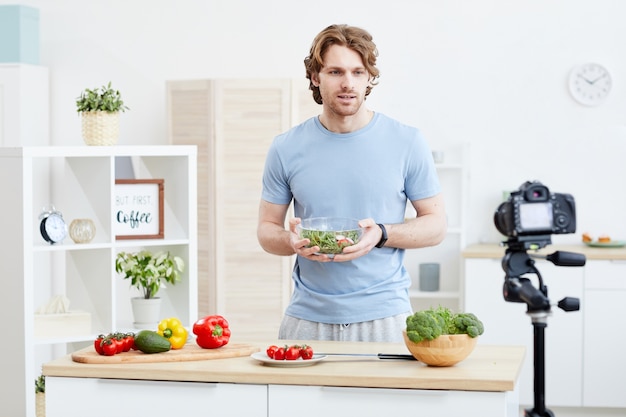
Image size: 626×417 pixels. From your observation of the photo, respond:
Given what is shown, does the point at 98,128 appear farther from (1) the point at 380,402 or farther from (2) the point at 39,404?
(1) the point at 380,402

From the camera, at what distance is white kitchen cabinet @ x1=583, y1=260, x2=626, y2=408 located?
5.55 meters

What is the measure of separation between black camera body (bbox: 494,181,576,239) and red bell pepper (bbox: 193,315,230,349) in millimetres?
957

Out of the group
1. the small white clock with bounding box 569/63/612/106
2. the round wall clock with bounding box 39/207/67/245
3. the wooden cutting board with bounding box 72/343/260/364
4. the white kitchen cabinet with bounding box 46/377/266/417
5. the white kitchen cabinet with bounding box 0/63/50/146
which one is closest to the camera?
the white kitchen cabinet with bounding box 46/377/266/417

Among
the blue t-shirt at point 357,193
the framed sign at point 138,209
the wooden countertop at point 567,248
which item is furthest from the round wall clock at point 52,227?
the wooden countertop at point 567,248

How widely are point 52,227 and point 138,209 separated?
38 cm

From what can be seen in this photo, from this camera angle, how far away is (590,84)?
6.05 m

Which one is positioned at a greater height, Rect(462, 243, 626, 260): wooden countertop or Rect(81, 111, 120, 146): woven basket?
Rect(81, 111, 120, 146): woven basket

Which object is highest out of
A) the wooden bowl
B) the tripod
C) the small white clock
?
the small white clock

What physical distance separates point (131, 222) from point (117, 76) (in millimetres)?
2249

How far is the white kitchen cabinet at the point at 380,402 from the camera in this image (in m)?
2.51

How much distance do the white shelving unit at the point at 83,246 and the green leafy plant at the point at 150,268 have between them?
5 cm

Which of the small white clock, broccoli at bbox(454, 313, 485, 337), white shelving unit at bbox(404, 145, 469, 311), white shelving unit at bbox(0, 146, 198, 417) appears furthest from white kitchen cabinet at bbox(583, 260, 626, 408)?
broccoli at bbox(454, 313, 485, 337)

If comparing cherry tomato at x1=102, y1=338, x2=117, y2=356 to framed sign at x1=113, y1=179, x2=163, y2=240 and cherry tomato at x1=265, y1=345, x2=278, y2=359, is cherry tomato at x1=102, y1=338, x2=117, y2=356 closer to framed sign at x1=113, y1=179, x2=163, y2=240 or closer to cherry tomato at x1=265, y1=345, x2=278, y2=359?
cherry tomato at x1=265, y1=345, x2=278, y2=359

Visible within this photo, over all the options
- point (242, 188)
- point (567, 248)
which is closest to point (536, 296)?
point (242, 188)
